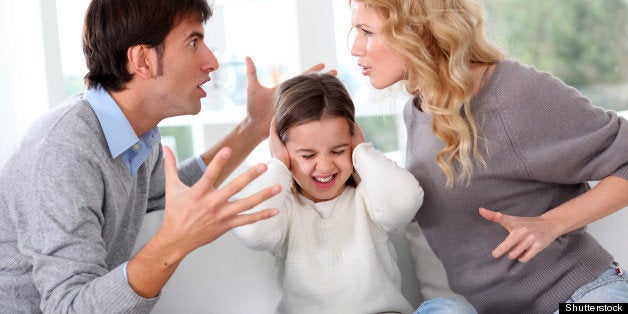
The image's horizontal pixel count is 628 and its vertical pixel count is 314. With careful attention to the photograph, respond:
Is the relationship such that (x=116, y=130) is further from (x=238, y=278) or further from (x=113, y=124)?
(x=238, y=278)

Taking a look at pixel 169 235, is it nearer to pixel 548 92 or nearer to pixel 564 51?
pixel 548 92

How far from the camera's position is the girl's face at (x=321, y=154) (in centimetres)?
182

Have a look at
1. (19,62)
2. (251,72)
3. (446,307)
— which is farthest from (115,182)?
(19,62)

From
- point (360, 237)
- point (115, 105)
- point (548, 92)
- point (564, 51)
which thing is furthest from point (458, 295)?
point (564, 51)

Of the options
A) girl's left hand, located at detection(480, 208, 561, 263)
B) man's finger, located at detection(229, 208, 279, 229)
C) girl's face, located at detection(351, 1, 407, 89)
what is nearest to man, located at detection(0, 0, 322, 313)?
man's finger, located at detection(229, 208, 279, 229)

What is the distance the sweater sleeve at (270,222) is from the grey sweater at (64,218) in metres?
0.29

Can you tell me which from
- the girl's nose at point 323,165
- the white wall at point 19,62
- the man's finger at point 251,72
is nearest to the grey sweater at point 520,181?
the girl's nose at point 323,165

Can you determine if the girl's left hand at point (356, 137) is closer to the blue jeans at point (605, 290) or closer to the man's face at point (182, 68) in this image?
the man's face at point (182, 68)

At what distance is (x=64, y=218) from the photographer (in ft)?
5.22

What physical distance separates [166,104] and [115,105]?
0.13 meters

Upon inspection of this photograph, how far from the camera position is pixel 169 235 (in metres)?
1.48

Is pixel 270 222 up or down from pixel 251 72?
down

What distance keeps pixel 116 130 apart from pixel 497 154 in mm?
842

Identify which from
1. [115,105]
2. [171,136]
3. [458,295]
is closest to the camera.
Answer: [115,105]
